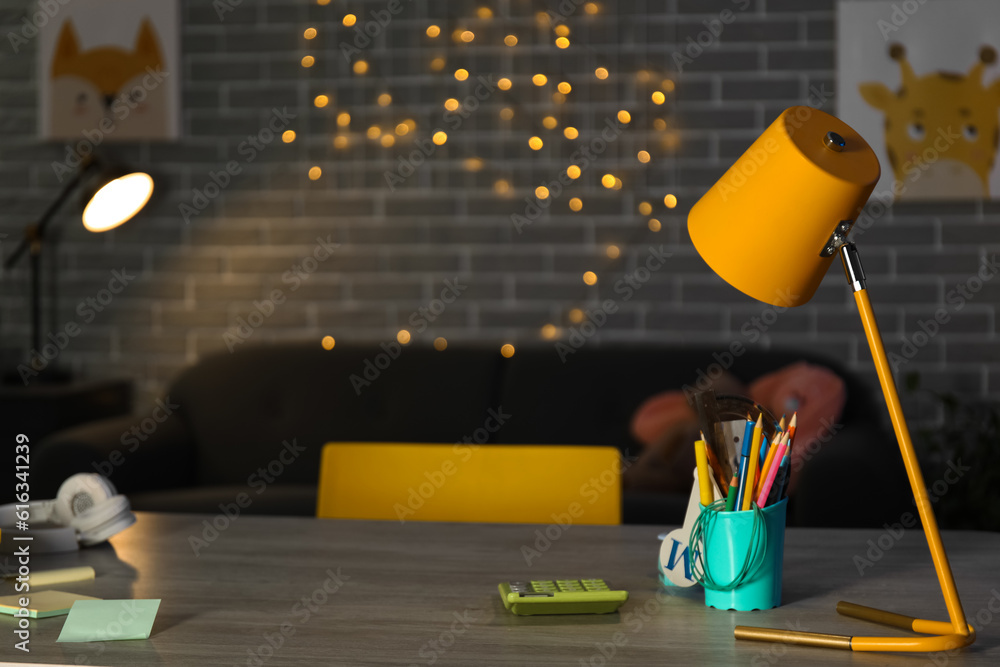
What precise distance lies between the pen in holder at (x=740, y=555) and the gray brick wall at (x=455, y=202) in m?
2.12

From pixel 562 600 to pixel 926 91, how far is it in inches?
97.3

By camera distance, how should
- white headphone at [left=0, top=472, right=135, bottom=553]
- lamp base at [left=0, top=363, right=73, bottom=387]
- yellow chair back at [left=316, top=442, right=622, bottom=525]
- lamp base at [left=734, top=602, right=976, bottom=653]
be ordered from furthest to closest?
lamp base at [left=0, top=363, right=73, bottom=387] → yellow chair back at [left=316, top=442, right=622, bottom=525] → white headphone at [left=0, top=472, right=135, bottom=553] → lamp base at [left=734, top=602, right=976, bottom=653]

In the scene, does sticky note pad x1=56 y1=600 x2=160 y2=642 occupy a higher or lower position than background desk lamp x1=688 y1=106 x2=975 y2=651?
lower

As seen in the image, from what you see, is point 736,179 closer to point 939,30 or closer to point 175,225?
point 939,30

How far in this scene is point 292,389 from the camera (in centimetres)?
305

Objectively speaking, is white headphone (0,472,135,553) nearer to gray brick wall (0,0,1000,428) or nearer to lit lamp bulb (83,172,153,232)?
lit lamp bulb (83,172,153,232)

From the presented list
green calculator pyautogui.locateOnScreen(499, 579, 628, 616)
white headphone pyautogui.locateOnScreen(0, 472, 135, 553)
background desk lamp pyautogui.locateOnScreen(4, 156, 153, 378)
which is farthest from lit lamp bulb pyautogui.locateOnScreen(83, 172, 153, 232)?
green calculator pyautogui.locateOnScreen(499, 579, 628, 616)

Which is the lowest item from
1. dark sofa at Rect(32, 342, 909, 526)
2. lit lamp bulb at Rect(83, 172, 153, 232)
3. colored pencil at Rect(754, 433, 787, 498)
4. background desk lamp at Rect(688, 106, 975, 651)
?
dark sofa at Rect(32, 342, 909, 526)

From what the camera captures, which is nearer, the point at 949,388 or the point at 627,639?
the point at 627,639

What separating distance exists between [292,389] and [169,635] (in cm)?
214

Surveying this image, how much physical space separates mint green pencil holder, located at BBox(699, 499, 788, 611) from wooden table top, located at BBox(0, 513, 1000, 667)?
20 millimetres

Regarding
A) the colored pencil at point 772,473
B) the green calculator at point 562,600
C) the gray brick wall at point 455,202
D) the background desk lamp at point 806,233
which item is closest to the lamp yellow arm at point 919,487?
the background desk lamp at point 806,233

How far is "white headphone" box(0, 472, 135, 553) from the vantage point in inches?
49.8

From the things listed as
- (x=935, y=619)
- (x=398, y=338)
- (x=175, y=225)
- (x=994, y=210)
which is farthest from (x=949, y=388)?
(x=175, y=225)
